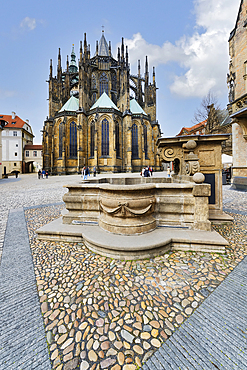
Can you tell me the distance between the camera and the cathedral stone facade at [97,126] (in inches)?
1112

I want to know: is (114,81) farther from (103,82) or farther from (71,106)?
(71,106)

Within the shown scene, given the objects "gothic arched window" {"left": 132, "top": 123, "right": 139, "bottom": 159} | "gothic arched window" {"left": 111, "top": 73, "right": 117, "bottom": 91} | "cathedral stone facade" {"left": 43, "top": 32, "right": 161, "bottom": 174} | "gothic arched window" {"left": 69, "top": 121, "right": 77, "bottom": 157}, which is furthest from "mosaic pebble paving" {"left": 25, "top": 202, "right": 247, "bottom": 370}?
"gothic arched window" {"left": 111, "top": 73, "right": 117, "bottom": 91}

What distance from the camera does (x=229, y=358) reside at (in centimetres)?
115

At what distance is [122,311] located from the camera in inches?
62.6

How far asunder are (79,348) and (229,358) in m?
1.11

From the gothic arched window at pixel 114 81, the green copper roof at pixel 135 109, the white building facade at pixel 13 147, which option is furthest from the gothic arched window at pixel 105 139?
the white building facade at pixel 13 147

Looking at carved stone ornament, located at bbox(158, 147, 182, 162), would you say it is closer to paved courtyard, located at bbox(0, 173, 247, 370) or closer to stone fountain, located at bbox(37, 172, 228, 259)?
stone fountain, located at bbox(37, 172, 228, 259)

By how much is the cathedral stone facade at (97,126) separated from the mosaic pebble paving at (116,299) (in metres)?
26.0

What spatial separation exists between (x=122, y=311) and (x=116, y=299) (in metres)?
0.17

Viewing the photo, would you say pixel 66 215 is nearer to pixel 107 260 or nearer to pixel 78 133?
pixel 107 260

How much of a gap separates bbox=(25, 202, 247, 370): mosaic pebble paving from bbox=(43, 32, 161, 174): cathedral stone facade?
26.0m

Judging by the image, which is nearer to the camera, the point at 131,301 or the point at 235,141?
the point at 131,301

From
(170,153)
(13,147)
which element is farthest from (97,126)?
(13,147)

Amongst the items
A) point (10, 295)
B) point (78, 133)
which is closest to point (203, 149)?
point (10, 295)
